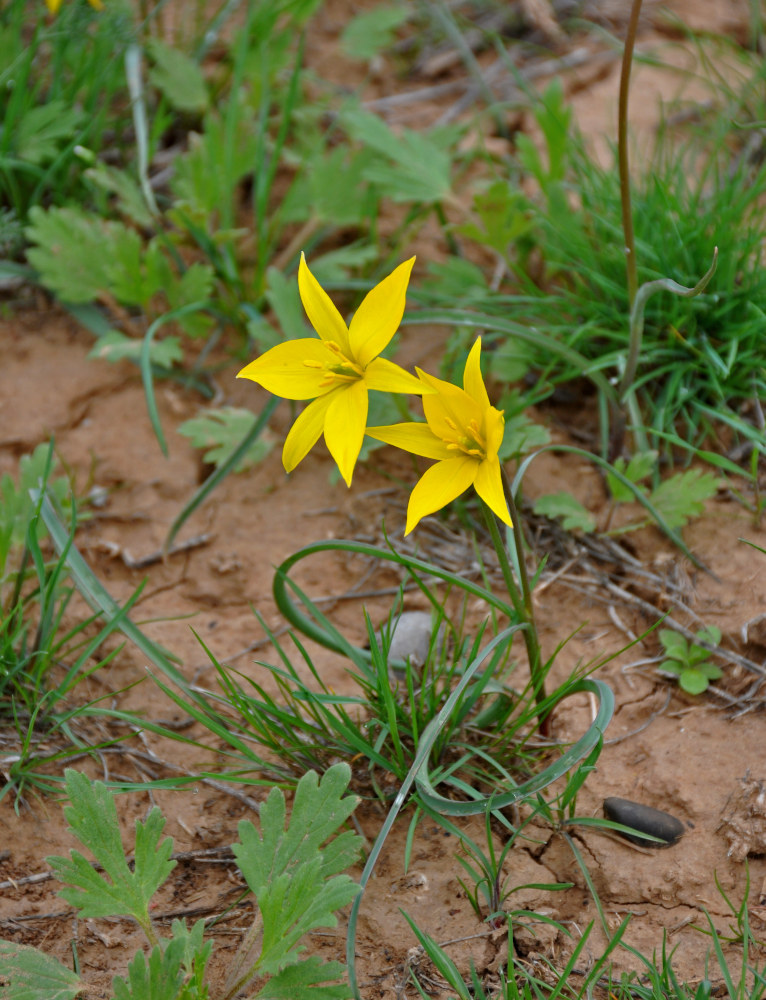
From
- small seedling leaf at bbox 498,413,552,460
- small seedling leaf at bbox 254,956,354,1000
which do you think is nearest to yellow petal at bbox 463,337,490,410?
small seedling leaf at bbox 498,413,552,460

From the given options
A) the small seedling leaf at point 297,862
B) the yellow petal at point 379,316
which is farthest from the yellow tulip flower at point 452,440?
the small seedling leaf at point 297,862

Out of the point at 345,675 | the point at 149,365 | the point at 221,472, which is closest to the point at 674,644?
the point at 345,675

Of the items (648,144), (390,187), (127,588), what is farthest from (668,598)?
(648,144)

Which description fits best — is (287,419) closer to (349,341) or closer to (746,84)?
(349,341)

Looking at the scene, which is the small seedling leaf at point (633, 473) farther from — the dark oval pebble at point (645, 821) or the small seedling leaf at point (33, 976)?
the small seedling leaf at point (33, 976)

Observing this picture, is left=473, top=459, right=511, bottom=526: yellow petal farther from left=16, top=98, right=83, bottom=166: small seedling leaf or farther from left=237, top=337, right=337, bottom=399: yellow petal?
left=16, top=98, right=83, bottom=166: small seedling leaf
